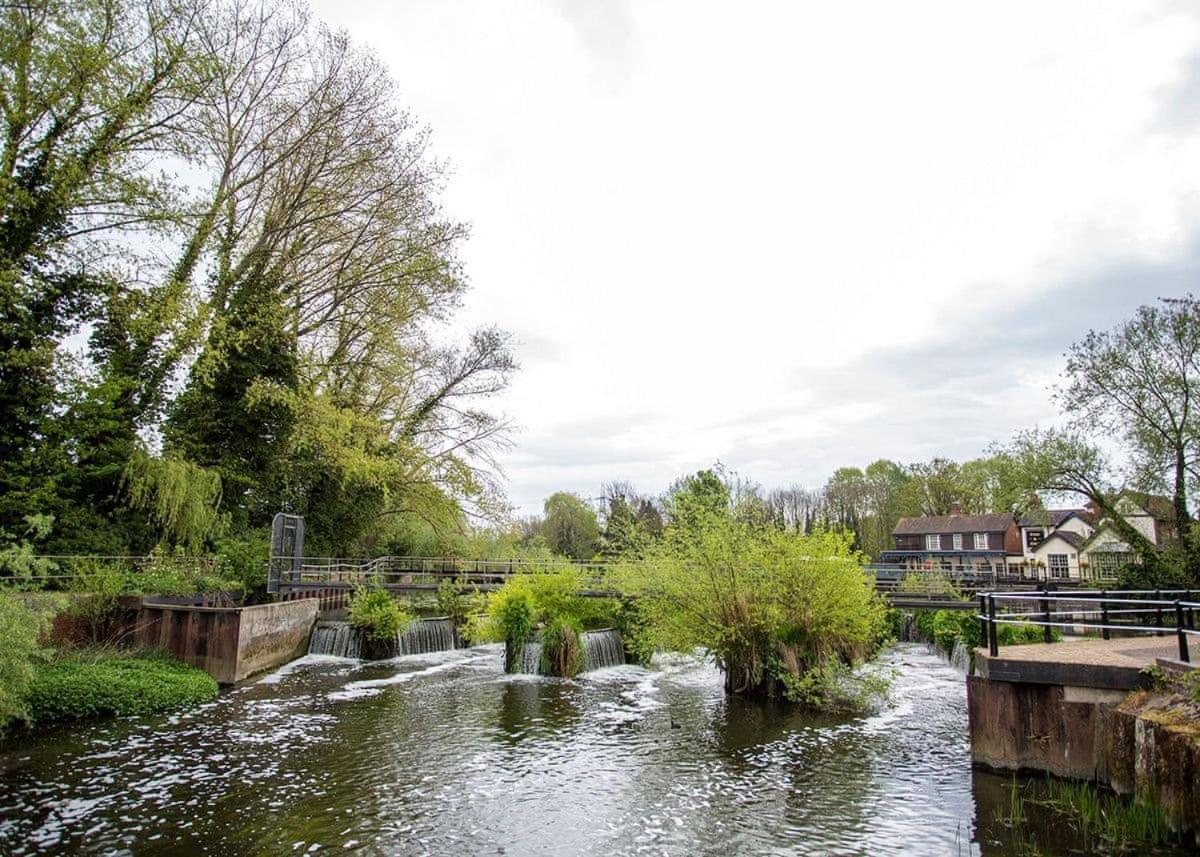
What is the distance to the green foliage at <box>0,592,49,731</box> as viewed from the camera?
1090 cm

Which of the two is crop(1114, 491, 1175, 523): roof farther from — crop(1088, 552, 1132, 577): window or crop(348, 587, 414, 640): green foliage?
crop(348, 587, 414, 640): green foliage

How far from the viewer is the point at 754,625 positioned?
15430mm

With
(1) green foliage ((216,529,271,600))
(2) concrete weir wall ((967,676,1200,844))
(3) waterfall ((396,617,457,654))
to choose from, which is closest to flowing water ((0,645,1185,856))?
(2) concrete weir wall ((967,676,1200,844))

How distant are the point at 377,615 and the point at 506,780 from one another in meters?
12.5

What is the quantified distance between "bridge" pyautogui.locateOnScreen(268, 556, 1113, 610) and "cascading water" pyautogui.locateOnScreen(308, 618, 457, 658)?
4.25ft

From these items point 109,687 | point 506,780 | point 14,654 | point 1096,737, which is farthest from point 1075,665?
point 109,687

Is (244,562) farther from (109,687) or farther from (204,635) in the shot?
(109,687)

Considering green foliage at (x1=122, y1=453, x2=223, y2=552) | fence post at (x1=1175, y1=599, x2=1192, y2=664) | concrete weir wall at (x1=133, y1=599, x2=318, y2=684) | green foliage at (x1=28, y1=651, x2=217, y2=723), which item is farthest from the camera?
green foliage at (x1=122, y1=453, x2=223, y2=552)

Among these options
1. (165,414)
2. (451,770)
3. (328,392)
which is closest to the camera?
(451,770)

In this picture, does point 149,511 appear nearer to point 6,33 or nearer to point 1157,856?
point 6,33

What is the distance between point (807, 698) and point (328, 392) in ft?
71.3

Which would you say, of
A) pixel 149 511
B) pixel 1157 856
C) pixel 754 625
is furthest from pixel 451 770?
pixel 149 511

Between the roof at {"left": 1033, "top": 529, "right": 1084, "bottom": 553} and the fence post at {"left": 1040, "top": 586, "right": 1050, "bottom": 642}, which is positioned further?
the roof at {"left": 1033, "top": 529, "right": 1084, "bottom": 553}

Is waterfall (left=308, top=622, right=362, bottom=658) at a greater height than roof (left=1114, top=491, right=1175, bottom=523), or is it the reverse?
roof (left=1114, top=491, right=1175, bottom=523)
